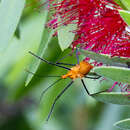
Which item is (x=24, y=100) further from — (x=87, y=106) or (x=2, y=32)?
(x=2, y=32)

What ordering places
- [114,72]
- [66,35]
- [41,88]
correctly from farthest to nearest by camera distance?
[41,88]
[66,35]
[114,72]

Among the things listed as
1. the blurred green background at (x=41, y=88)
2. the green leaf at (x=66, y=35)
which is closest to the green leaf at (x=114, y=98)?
the green leaf at (x=66, y=35)

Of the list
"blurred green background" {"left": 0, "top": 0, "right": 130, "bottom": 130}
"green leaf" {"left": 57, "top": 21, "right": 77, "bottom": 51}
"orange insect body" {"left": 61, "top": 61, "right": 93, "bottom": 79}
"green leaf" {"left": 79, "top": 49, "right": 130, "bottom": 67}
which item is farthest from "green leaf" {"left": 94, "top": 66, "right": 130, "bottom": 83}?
"blurred green background" {"left": 0, "top": 0, "right": 130, "bottom": 130}

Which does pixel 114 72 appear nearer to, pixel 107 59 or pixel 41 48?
pixel 107 59

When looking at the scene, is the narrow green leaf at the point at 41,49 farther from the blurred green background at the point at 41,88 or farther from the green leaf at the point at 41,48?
the blurred green background at the point at 41,88

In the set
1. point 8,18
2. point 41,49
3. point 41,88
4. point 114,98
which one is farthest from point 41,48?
point 41,88

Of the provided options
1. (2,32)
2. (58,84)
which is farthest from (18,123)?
(2,32)
